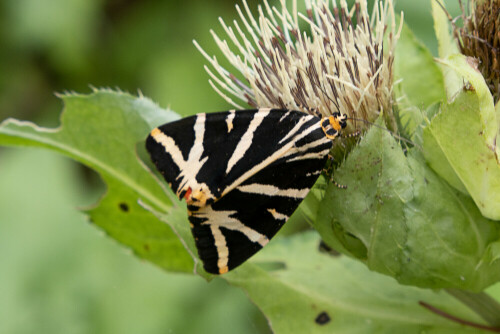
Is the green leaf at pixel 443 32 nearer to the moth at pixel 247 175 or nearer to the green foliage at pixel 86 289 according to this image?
the moth at pixel 247 175

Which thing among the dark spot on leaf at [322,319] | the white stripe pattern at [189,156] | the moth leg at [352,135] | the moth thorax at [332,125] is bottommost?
the dark spot on leaf at [322,319]

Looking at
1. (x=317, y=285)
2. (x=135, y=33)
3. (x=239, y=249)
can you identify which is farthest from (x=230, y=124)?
(x=135, y=33)

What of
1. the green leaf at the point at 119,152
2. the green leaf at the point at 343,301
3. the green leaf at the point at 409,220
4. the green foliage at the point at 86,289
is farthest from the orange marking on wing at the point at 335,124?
the green foliage at the point at 86,289

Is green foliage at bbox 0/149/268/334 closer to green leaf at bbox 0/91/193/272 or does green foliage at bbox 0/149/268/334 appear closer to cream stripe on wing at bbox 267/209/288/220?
green leaf at bbox 0/91/193/272

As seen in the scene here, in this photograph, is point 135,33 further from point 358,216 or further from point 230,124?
point 358,216

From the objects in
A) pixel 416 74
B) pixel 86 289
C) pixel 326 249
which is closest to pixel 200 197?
pixel 326 249

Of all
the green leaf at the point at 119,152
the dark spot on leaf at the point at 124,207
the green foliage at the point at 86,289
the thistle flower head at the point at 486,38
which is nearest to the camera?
the thistle flower head at the point at 486,38

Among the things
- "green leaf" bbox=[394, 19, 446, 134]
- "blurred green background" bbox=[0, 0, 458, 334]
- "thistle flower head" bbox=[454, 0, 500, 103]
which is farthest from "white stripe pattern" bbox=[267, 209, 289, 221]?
"blurred green background" bbox=[0, 0, 458, 334]

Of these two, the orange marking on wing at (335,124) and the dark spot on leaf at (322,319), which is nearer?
the orange marking on wing at (335,124)

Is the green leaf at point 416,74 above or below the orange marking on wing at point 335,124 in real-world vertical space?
below
